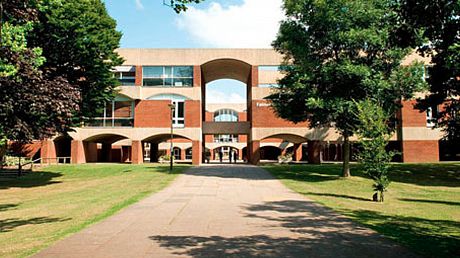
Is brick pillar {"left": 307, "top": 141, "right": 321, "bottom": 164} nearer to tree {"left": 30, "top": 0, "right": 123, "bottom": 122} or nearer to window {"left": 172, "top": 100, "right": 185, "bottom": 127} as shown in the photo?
window {"left": 172, "top": 100, "right": 185, "bottom": 127}

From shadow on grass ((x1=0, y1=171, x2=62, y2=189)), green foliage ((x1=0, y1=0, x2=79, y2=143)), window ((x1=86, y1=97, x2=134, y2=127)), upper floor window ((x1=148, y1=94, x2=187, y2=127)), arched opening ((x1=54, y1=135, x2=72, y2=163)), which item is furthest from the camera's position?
arched opening ((x1=54, y1=135, x2=72, y2=163))

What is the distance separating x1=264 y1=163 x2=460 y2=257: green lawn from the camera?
7.30 metres

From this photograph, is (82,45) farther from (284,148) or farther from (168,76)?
(284,148)

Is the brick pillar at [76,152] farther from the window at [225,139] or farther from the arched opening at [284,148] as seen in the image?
the window at [225,139]

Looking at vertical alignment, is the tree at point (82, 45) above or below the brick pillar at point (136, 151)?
above

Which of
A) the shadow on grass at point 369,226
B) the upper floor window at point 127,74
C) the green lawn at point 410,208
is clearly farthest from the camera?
the upper floor window at point 127,74

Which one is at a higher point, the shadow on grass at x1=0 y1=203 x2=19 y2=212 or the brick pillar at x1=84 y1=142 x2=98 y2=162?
the brick pillar at x1=84 y1=142 x2=98 y2=162

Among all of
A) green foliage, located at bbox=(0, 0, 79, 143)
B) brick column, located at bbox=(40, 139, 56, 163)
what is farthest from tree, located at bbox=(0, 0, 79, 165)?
brick column, located at bbox=(40, 139, 56, 163)

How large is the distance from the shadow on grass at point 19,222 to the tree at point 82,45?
1148 cm

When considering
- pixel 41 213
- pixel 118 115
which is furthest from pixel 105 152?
pixel 41 213

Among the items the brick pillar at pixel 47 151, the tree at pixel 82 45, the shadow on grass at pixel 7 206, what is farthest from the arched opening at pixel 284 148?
the shadow on grass at pixel 7 206

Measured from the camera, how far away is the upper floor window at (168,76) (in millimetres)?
39719

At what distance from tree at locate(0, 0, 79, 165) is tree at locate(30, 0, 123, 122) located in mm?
2509

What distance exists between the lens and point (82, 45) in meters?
20.8
